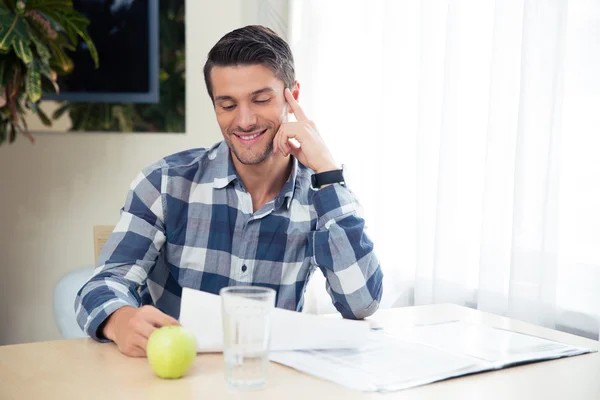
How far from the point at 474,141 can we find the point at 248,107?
0.65 m

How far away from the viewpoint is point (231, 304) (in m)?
0.96

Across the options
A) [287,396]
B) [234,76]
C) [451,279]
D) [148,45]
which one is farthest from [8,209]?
[287,396]

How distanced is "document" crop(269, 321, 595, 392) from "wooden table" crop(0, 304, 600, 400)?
0.02 metres

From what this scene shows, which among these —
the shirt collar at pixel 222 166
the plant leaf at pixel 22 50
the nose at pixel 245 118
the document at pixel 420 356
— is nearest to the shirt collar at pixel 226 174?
the shirt collar at pixel 222 166

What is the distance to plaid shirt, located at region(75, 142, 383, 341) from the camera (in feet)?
4.77

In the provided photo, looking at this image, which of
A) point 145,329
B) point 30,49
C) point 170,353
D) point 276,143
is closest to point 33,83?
point 30,49

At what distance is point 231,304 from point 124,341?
256 millimetres

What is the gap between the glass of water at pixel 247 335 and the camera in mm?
962

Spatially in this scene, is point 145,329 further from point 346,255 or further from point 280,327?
point 346,255

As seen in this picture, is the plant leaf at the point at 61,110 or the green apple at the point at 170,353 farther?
the plant leaf at the point at 61,110

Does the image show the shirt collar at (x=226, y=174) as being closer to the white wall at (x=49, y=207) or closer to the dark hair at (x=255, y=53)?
the dark hair at (x=255, y=53)

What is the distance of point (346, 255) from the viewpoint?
4.75ft

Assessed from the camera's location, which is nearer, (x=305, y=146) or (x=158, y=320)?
(x=158, y=320)

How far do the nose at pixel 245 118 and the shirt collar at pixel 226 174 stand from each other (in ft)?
0.33
